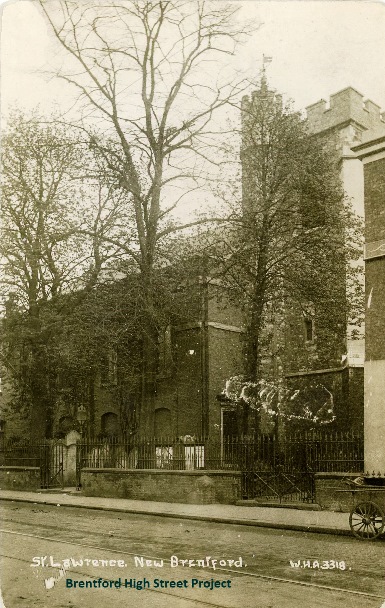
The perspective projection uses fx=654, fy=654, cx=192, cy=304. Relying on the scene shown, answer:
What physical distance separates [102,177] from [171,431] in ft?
37.1

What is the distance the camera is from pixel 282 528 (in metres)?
12.2

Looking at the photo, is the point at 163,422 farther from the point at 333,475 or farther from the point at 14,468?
the point at 333,475

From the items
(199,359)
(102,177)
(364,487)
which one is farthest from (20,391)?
(364,487)

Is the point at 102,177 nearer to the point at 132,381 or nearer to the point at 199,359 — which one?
the point at 199,359

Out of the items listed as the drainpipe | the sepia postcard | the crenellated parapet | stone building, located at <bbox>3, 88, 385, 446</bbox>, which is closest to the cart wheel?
the sepia postcard

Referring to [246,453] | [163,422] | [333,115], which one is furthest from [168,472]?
[333,115]

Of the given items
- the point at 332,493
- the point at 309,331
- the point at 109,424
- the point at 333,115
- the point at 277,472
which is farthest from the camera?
the point at 109,424

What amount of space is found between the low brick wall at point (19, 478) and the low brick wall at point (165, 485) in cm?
341

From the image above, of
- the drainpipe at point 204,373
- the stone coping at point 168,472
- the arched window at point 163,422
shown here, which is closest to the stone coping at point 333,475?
the stone coping at point 168,472

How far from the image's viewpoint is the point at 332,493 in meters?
14.0

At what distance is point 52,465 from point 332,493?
11.6 m

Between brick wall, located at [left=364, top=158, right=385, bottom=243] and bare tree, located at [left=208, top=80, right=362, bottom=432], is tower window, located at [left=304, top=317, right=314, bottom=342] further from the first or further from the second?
brick wall, located at [left=364, top=158, right=385, bottom=243]

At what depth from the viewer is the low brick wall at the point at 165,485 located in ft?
52.3

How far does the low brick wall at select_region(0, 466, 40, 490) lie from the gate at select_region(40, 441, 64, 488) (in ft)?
1.00
